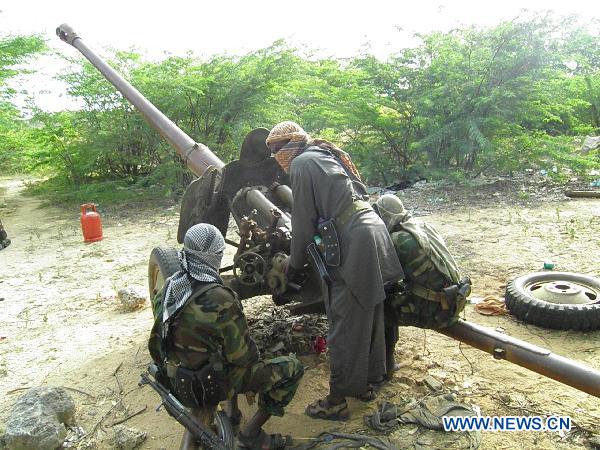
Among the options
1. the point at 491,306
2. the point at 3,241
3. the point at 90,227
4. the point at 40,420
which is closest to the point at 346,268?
the point at 40,420

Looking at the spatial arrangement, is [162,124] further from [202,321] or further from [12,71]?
[12,71]

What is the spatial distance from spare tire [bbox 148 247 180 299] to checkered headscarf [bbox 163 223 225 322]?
1373 mm

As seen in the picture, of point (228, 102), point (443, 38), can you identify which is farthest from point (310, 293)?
point (228, 102)

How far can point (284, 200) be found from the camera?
4.41m

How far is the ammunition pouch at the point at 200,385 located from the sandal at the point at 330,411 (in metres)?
0.86

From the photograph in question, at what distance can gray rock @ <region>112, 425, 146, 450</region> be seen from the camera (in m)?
3.08

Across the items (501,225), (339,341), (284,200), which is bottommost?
(501,225)

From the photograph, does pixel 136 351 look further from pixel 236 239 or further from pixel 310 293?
pixel 236 239

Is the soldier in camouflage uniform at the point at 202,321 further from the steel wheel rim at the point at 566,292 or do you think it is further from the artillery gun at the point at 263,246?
the steel wheel rim at the point at 566,292

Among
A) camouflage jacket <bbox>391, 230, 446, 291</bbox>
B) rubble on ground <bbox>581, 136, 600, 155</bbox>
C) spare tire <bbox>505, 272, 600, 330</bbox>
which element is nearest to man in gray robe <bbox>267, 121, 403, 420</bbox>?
camouflage jacket <bbox>391, 230, 446, 291</bbox>

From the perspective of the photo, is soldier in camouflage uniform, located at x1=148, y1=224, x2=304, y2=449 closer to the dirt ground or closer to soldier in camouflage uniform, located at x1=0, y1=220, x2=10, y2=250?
the dirt ground

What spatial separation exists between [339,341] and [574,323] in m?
2.10

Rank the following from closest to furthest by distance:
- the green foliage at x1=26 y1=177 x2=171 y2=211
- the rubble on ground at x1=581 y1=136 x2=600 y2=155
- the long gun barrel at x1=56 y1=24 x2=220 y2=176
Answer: the long gun barrel at x1=56 y1=24 x2=220 y2=176
the rubble on ground at x1=581 y1=136 x2=600 y2=155
the green foliage at x1=26 y1=177 x2=171 y2=211

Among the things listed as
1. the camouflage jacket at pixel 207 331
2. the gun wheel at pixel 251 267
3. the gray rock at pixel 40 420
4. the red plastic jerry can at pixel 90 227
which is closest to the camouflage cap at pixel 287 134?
the gun wheel at pixel 251 267
